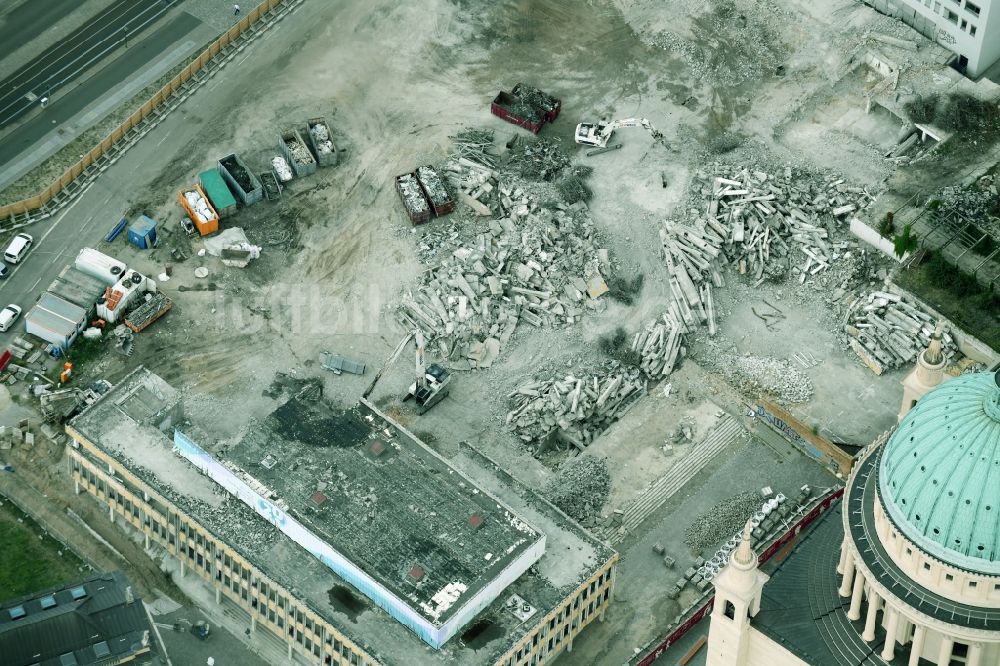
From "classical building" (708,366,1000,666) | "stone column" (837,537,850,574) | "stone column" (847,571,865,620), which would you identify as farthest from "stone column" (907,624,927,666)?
"stone column" (837,537,850,574)

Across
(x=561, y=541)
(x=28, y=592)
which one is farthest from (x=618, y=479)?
(x=28, y=592)

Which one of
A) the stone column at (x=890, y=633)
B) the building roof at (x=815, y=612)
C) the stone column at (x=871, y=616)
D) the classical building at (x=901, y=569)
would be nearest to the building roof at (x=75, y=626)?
the classical building at (x=901, y=569)

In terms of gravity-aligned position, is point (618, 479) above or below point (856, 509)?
below

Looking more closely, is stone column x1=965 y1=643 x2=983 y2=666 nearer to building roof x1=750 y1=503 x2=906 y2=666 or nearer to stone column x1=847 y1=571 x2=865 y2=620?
building roof x1=750 y1=503 x2=906 y2=666

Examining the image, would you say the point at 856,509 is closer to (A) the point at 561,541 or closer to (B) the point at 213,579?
(A) the point at 561,541

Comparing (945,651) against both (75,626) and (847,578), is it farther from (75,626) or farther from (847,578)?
(75,626)
